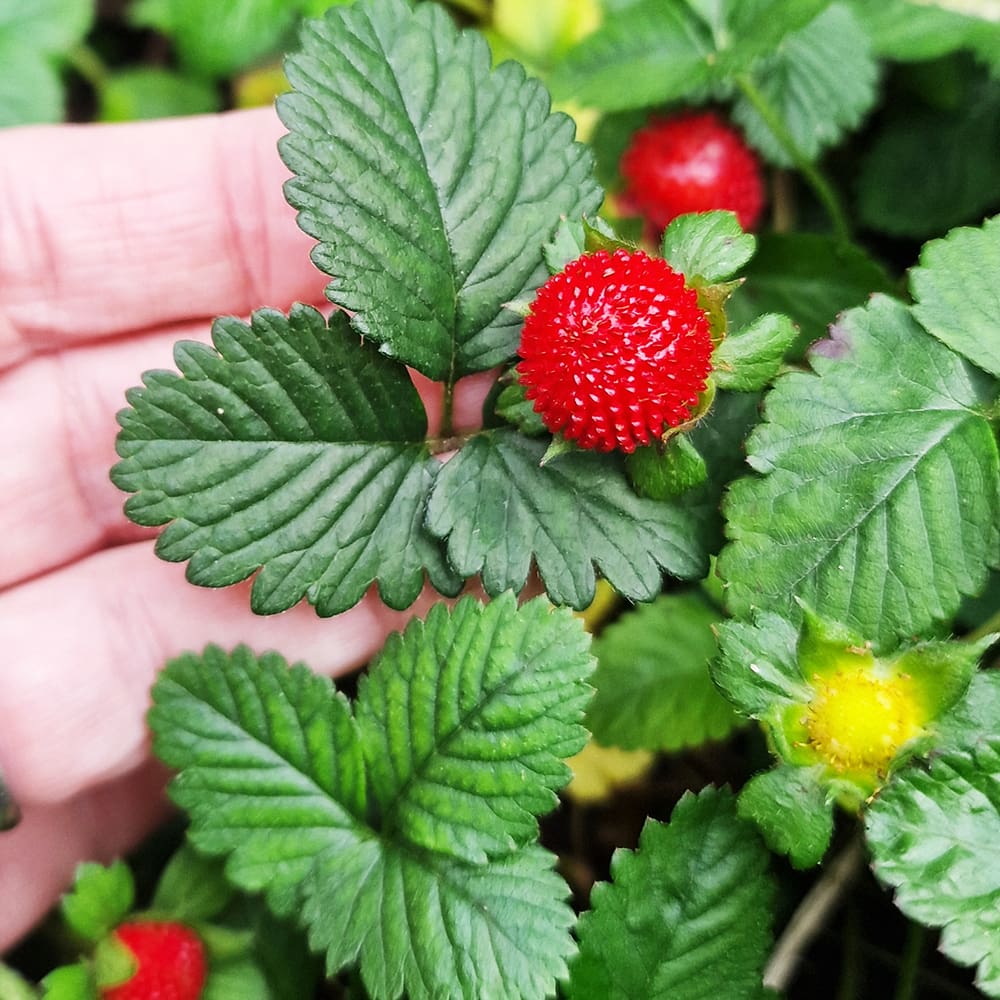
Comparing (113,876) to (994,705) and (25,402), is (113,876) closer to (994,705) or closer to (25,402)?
(25,402)

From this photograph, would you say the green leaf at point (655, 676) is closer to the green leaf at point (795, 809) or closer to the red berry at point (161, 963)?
the green leaf at point (795, 809)

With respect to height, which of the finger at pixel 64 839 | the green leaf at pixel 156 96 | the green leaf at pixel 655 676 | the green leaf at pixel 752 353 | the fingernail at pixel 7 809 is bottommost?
A: the finger at pixel 64 839

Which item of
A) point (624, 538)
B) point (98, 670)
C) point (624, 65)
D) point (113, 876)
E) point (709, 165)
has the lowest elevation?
point (113, 876)

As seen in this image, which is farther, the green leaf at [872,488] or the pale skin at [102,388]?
the pale skin at [102,388]

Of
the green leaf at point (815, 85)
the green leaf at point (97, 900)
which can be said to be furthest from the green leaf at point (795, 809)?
the green leaf at point (815, 85)

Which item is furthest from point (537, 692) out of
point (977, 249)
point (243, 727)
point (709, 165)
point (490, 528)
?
point (709, 165)

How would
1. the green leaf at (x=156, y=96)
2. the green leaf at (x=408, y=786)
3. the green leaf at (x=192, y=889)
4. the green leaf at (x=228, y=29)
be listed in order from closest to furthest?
1. the green leaf at (x=408, y=786)
2. the green leaf at (x=192, y=889)
3. the green leaf at (x=228, y=29)
4. the green leaf at (x=156, y=96)
